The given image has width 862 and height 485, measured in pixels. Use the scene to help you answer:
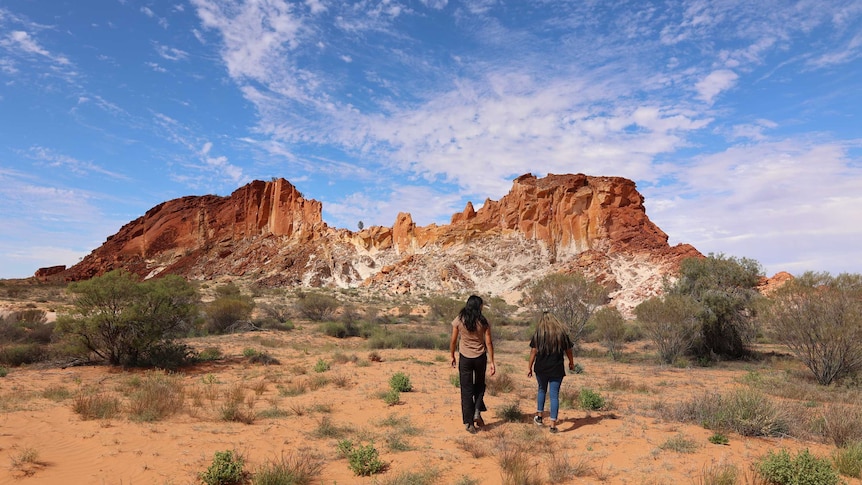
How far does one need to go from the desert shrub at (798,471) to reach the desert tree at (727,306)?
1356 centimetres

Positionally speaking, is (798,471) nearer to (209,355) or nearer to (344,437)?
(344,437)

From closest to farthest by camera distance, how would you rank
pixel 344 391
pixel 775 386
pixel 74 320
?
pixel 344 391 < pixel 775 386 < pixel 74 320

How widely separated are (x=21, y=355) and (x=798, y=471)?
54.4ft

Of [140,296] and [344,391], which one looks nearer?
[344,391]

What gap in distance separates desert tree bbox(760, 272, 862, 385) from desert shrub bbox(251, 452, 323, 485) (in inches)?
515

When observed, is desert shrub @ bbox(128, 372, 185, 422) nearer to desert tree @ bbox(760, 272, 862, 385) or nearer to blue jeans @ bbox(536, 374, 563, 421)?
blue jeans @ bbox(536, 374, 563, 421)

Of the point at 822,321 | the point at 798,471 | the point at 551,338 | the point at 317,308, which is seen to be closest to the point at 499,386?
the point at 551,338

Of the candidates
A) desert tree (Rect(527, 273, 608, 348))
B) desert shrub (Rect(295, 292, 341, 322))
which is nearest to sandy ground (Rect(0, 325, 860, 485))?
desert tree (Rect(527, 273, 608, 348))

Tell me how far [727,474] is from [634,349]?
17.6 m

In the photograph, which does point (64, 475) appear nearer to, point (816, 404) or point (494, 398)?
point (494, 398)

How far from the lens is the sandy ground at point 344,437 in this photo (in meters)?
4.84

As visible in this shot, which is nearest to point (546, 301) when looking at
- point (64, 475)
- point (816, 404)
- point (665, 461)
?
point (816, 404)

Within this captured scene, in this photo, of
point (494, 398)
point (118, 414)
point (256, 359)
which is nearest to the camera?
point (118, 414)

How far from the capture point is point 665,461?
5.17 meters
